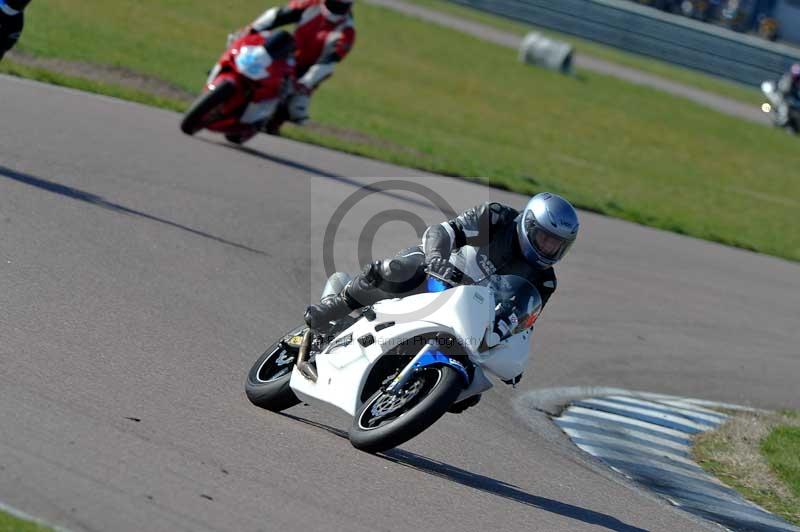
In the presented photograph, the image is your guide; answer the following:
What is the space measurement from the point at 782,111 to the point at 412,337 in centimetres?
2816

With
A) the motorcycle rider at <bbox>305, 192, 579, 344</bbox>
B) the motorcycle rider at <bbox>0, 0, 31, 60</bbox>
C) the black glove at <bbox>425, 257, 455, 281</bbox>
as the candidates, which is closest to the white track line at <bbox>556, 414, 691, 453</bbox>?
the motorcycle rider at <bbox>305, 192, 579, 344</bbox>

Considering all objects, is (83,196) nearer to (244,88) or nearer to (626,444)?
(244,88)

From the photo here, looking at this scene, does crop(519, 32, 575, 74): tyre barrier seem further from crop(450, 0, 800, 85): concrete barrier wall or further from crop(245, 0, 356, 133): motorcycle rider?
crop(245, 0, 356, 133): motorcycle rider

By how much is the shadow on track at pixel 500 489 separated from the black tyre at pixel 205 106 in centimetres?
730

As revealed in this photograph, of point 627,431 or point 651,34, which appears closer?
point 627,431

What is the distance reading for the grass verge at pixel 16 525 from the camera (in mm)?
3918

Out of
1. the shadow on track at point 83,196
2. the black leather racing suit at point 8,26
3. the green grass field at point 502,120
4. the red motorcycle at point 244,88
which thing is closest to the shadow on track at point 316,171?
the red motorcycle at point 244,88

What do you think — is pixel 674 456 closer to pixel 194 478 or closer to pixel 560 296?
pixel 560 296

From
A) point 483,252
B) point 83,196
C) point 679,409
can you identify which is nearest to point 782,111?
point 679,409

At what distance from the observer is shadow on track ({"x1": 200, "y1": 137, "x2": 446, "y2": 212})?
12914 mm

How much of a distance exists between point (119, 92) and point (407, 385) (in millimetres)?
10045

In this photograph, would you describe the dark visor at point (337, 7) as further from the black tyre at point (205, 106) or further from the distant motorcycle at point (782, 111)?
the distant motorcycle at point (782, 111)

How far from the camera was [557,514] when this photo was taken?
5676 millimetres

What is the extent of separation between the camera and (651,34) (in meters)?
37.8
